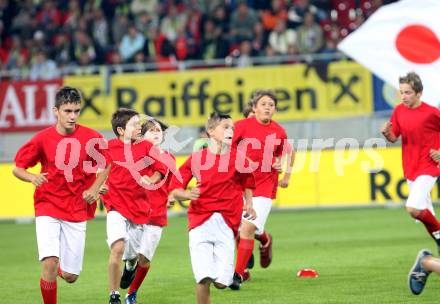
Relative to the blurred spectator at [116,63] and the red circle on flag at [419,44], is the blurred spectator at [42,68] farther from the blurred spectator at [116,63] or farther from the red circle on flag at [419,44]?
the red circle on flag at [419,44]

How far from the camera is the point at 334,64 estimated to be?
76.5ft

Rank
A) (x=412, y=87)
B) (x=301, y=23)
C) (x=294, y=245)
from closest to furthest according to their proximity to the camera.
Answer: (x=412, y=87), (x=294, y=245), (x=301, y=23)

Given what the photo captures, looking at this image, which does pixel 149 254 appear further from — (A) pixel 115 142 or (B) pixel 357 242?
(B) pixel 357 242

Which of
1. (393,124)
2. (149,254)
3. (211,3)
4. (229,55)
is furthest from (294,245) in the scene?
(211,3)

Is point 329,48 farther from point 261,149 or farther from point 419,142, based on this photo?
point 261,149

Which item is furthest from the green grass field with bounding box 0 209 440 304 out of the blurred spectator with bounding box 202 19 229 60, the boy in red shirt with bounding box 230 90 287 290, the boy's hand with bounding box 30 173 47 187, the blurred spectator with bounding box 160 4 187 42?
the blurred spectator with bounding box 160 4 187 42

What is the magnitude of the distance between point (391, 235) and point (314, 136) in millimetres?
5577

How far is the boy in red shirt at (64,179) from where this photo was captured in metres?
10.5

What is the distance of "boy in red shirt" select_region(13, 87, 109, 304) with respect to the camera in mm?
10508

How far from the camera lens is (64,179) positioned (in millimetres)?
10633

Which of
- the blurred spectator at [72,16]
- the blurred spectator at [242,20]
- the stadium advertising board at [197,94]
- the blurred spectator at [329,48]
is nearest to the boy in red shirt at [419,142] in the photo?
the stadium advertising board at [197,94]

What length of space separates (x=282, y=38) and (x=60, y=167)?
1516cm

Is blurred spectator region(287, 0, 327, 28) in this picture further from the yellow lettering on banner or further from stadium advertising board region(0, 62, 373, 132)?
the yellow lettering on banner

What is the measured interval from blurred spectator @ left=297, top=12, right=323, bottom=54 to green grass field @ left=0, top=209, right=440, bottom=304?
4347 mm
